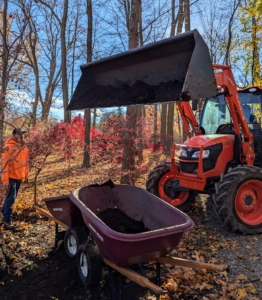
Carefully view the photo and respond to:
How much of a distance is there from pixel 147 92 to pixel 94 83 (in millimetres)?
1351

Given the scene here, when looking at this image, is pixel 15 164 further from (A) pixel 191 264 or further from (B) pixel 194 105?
(A) pixel 191 264

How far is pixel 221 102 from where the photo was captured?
606 centimetres

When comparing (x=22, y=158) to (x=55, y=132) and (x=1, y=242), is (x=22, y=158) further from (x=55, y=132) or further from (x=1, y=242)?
A: (x=55, y=132)

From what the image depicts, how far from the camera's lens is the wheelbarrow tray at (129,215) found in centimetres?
287

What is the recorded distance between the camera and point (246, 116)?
571 centimetres

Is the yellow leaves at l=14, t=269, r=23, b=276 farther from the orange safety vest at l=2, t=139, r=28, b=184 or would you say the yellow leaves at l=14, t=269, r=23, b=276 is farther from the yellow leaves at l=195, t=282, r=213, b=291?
the yellow leaves at l=195, t=282, r=213, b=291

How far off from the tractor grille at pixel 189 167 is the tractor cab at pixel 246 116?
106 centimetres

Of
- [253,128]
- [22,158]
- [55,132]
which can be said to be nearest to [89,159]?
[55,132]

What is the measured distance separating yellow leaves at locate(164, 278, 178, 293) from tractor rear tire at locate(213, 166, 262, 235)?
1.59m

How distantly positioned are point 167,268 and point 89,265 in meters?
1.09

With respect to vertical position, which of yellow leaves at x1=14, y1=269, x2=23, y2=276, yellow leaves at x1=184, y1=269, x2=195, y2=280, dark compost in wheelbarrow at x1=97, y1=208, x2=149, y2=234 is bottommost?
yellow leaves at x1=14, y1=269, x2=23, y2=276

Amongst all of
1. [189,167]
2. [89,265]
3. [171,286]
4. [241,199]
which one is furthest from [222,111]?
[89,265]

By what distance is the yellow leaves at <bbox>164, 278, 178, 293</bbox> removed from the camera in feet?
11.2

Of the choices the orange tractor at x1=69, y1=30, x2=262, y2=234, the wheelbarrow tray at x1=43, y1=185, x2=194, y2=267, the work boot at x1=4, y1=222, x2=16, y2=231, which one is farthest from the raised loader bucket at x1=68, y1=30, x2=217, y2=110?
the work boot at x1=4, y1=222, x2=16, y2=231
